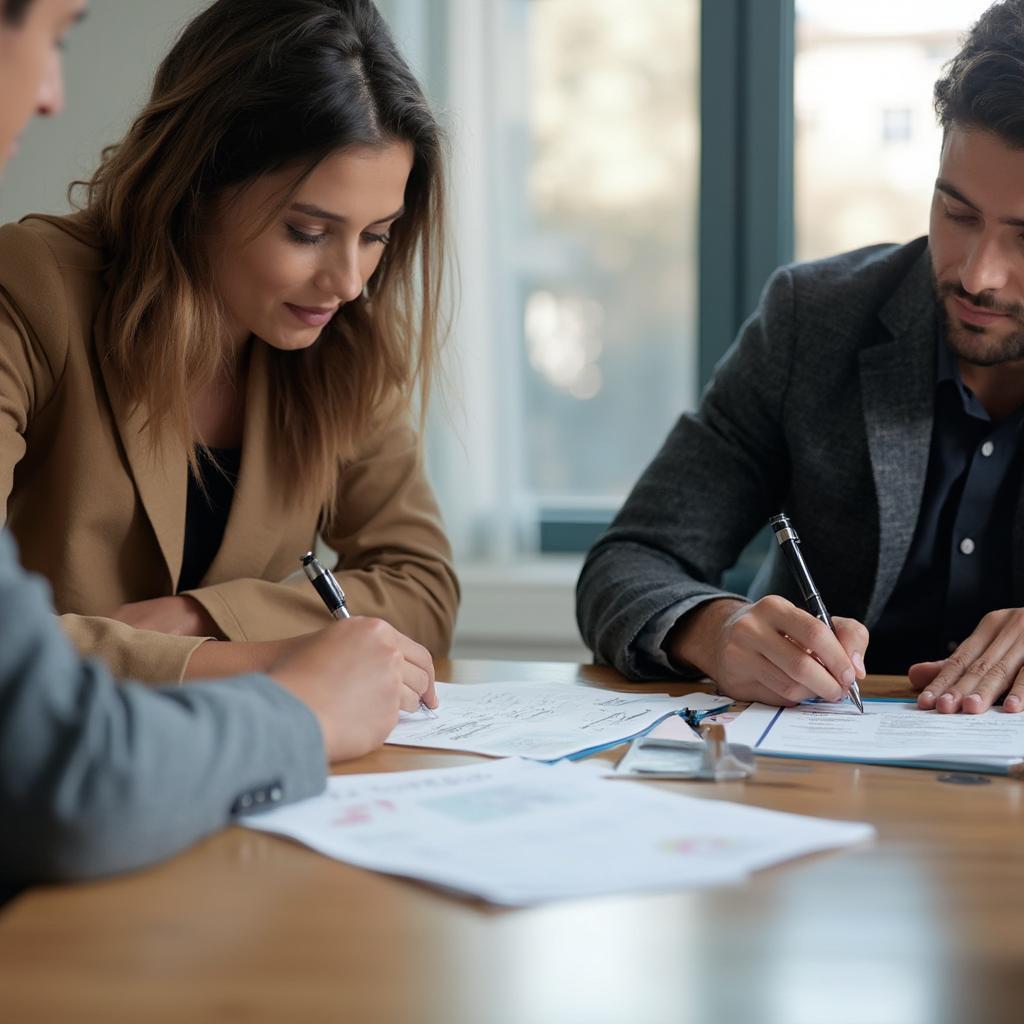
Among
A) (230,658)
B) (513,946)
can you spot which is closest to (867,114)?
(230,658)

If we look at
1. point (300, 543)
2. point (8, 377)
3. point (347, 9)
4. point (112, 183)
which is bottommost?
point (300, 543)

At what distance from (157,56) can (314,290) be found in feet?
5.41

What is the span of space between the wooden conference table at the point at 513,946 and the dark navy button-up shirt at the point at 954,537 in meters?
0.88

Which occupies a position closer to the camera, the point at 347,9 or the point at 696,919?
the point at 696,919

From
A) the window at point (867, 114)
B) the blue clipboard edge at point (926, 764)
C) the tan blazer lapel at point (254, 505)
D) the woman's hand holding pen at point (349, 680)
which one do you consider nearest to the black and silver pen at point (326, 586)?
the woman's hand holding pen at point (349, 680)

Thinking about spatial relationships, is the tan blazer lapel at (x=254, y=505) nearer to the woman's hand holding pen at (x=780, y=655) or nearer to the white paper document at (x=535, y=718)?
the white paper document at (x=535, y=718)

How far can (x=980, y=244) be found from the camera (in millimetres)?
1586

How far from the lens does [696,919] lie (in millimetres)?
734

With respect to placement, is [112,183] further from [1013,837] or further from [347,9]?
[1013,837]

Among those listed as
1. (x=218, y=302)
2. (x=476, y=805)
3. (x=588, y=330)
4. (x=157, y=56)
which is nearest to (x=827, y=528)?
(x=218, y=302)

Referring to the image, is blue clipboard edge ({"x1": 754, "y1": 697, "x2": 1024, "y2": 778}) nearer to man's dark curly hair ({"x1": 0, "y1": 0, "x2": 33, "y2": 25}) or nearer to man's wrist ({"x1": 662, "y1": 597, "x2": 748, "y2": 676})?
man's wrist ({"x1": 662, "y1": 597, "x2": 748, "y2": 676})

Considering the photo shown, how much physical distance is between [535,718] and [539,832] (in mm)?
389

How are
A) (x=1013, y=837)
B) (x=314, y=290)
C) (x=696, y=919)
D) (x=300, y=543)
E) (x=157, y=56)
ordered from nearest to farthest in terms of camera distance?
A: (x=696, y=919) → (x=1013, y=837) → (x=314, y=290) → (x=300, y=543) → (x=157, y=56)

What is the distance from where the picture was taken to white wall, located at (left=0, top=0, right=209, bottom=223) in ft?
9.74
